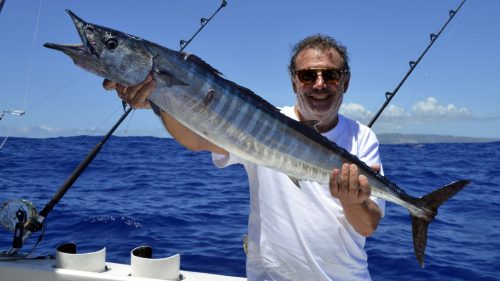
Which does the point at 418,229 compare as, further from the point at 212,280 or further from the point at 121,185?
the point at 121,185

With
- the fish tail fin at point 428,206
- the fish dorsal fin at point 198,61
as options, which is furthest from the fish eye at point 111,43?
the fish tail fin at point 428,206

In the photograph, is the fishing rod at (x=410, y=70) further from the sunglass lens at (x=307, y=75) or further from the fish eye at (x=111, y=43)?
the fish eye at (x=111, y=43)

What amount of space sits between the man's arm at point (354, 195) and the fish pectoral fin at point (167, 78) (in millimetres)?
1012

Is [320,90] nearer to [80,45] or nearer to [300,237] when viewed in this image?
[300,237]

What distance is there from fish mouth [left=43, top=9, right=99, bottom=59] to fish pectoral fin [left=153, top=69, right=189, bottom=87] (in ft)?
0.97

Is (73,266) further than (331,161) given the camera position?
Yes

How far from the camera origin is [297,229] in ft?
9.12

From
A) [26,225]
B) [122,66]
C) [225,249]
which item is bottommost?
[225,249]

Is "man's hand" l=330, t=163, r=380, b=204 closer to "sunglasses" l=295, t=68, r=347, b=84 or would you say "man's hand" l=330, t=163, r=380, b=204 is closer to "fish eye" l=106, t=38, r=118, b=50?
"sunglasses" l=295, t=68, r=347, b=84

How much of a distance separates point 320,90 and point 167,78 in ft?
3.23

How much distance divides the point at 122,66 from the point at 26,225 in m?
2.39

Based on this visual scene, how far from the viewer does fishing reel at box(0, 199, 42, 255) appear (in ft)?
13.0

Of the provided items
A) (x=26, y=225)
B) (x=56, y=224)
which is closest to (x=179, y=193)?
(x=56, y=224)

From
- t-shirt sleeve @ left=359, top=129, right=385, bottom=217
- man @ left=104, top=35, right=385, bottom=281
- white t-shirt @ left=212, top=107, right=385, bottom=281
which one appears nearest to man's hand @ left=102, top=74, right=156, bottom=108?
man @ left=104, top=35, right=385, bottom=281
